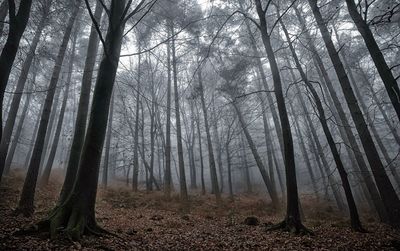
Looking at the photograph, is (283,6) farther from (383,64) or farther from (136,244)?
(136,244)

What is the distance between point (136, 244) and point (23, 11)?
14.0 feet

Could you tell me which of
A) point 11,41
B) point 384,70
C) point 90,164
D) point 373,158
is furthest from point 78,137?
point 373,158

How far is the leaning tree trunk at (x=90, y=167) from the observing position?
4.30 meters

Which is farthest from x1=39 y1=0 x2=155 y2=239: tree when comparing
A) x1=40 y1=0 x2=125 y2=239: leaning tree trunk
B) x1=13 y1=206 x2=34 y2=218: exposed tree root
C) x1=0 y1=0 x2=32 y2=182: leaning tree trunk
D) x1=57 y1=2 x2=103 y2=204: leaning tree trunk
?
x1=13 y1=206 x2=34 y2=218: exposed tree root

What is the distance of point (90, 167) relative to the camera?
455cm

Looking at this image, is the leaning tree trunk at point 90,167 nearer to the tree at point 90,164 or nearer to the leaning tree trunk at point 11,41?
→ the tree at point 90,164

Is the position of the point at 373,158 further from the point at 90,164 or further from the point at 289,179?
the point at 90,164

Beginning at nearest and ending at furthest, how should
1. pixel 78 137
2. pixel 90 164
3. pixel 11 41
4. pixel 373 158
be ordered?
pixel 11 41 → pixel 90 164 → pixel 78 137 → pixel 373 158

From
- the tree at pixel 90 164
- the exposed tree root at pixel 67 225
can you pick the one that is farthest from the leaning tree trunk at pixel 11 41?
the exposed tree root at pixel 67 225

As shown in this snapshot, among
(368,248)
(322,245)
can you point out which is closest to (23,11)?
(322,245)

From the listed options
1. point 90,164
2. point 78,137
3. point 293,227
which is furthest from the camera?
point 78,137

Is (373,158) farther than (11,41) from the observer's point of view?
Yes

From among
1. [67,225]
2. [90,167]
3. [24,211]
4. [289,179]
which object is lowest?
[67,225]

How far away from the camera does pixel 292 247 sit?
184 inches
